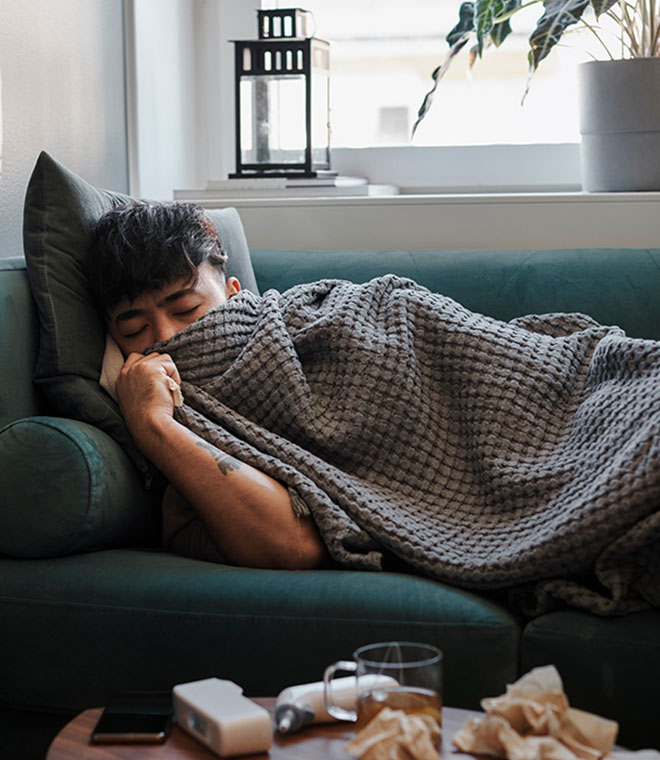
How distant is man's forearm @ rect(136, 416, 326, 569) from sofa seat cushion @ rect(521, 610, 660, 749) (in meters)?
0.34

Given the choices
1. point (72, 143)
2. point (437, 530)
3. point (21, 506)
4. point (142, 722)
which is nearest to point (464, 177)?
point (72, 143)

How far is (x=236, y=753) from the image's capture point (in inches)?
31.9

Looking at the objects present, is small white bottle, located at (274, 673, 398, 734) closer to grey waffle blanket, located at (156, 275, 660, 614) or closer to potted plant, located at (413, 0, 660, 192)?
grey waffle blanket, located at (156, 275, 660, 614)

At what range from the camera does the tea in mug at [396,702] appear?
79 centimetres

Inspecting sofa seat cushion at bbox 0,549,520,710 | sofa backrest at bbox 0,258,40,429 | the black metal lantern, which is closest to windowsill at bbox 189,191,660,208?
the black metal lantern

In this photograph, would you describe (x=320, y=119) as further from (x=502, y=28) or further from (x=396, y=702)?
(x=396, y=702)

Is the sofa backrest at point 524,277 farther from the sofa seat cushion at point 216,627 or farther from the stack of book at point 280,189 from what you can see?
the sofa seat cushion at point 216,627

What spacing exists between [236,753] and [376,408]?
0.70m

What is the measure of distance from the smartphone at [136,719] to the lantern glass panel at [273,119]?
169 cm

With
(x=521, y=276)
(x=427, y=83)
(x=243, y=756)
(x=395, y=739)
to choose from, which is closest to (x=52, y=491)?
(x=243, y=756)

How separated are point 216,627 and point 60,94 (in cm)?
125

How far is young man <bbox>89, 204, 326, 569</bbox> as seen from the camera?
1.30 meters

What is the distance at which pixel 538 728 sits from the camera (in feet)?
2.49

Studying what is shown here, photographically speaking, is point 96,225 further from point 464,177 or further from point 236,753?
point 464,177
